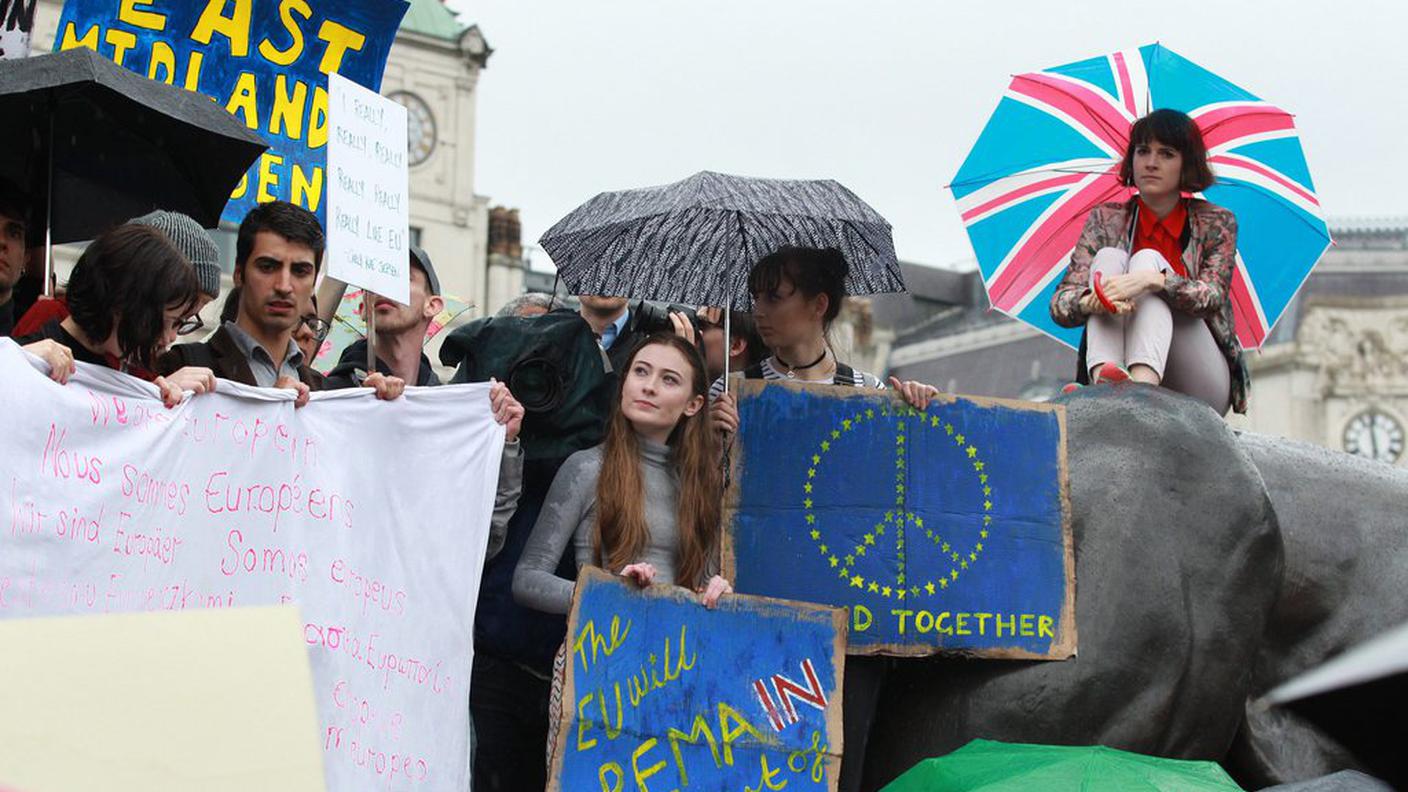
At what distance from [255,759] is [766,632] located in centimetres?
253

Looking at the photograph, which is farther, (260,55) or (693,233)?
(260,55)

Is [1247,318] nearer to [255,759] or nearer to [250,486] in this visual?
[250,486]

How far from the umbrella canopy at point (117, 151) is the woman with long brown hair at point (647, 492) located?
1.40 metres

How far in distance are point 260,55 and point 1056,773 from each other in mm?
4043

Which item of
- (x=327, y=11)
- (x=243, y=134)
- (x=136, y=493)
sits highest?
(x=327, y=11)

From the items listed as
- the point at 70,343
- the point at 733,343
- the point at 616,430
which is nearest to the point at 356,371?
the point at 616,430

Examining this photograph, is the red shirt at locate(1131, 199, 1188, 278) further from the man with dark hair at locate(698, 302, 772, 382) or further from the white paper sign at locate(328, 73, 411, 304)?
the white paper sign at locate(328, 73, 411, 304)

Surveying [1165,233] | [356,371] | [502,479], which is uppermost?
[1165,233]

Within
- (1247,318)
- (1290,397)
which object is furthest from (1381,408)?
(1247,318)

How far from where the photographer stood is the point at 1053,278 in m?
7.84

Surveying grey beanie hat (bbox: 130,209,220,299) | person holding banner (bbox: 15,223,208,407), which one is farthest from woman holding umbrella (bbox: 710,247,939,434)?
person holding banner (bbox: 15,223,208,407)

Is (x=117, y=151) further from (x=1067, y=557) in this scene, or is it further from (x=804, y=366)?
(x=1067, y=557)

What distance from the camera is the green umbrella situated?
5.01 m

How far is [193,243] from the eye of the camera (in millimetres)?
5336
